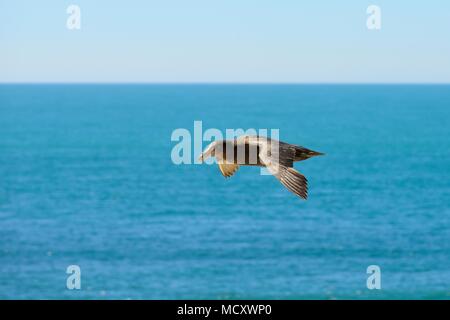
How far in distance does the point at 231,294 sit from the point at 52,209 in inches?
2114

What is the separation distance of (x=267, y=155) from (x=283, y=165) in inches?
8.2

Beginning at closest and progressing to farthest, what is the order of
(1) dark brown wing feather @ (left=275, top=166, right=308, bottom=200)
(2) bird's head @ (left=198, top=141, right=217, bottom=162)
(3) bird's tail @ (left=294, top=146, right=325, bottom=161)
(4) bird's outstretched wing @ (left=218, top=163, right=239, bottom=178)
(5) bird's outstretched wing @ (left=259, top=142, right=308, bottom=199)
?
(1) dark brown wing feather @ (left=275, top=166, right=308, bottom=200) → (5) bird's outstretched wing @ (left=259, top=142, right=308, bottom=199) → (2) bird's head @ (left=198, top=141, right=217, bottom=162) → (3) bird's tail @ (left=294, top=146, right=325, bottom=161) → (4) bird's outstretched wing @ (left=218, top=163, right=239, bottom=178)

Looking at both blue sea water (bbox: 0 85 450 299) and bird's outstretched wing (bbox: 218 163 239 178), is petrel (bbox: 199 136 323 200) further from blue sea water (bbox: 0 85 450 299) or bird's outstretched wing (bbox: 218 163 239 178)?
blue sea water (bbox: 0 85 450 299)

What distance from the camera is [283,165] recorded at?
9195mm

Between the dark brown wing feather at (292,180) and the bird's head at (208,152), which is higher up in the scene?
the bird's head at (208,152)

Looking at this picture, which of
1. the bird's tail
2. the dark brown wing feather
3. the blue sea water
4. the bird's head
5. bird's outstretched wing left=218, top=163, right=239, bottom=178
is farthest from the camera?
the blue sea water

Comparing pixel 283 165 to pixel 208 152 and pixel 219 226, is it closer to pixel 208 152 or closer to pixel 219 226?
pixel 208 152

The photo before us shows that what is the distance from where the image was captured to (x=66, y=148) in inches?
7515

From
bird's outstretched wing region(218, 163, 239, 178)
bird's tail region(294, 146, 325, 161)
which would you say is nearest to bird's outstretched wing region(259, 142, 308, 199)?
bird's tail region(294, 146, 325, 161)

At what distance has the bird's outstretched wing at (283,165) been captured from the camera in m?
9.03

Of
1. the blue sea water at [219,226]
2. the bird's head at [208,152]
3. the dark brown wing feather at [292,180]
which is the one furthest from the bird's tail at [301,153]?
the blue sea water at [219,226]

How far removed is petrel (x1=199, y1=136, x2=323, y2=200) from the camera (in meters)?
9.10

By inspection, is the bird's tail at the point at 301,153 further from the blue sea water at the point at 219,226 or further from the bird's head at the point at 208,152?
the blue sea water at the point at 219,226
